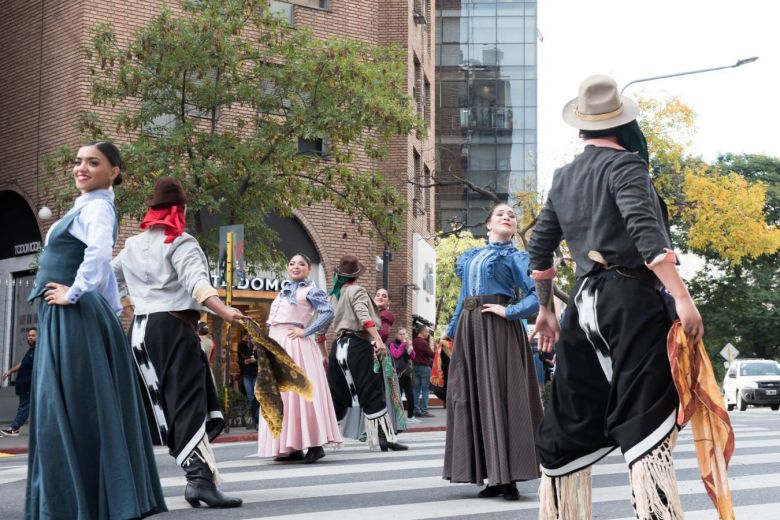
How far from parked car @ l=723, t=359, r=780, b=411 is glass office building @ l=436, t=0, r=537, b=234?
3423cm

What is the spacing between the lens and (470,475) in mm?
7402

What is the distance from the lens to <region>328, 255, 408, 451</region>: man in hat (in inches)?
456

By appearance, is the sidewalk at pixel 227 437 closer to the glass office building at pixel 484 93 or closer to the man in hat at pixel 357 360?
the man in hat at pixel 357 360

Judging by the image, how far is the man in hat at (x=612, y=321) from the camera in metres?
4.36

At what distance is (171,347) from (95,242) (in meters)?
1.73

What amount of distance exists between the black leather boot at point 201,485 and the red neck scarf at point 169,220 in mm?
1322

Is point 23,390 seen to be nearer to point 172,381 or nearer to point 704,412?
point 172,381

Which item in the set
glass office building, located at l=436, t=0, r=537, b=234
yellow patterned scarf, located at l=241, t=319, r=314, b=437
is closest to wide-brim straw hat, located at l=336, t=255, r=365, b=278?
yellow patterned scarf, located at l=241, t=319, r=314, b=437

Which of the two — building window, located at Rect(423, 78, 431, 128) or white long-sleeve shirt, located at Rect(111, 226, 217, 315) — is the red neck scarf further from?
building window, located at Rect(423, 78, 431, 128)

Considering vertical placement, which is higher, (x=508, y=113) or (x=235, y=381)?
(x=508, y=113)

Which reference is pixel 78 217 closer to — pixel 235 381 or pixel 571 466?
pixel 571 466

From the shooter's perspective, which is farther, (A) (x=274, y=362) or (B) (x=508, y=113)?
(B) (x=508, y=113)

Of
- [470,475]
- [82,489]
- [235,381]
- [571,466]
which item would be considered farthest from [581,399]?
[235,381]

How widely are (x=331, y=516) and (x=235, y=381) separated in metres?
19.6
